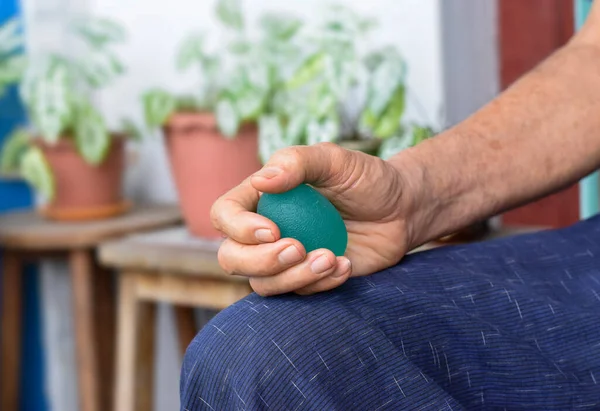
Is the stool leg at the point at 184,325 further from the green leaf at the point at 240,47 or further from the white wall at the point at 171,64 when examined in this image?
the green leaf at the point at 240,47

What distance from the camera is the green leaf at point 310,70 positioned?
1487mm

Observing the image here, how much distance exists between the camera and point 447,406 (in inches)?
23.4

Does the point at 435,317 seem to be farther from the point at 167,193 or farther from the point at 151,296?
the point at 167,193

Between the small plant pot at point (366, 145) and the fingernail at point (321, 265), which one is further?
the small plant pot at point (366, 145)

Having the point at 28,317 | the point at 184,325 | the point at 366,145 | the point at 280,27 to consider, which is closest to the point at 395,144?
the point at 366,145

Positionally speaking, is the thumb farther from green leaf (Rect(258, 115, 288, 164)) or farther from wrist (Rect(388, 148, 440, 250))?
green leaf (Rect(258, 115, 288, 164))

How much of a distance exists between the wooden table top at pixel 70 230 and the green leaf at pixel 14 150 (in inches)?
4.7

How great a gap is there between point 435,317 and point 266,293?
0.13m

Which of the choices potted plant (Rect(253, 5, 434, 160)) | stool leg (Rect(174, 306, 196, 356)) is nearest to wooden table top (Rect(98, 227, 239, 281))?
potted plant (Rect(253, 5, 434, 160))

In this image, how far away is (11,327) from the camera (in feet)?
6.05

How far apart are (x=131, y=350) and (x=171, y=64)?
700 millimetres

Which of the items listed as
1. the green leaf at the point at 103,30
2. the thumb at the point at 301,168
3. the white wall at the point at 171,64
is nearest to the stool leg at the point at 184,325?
the white wall at the point at 171,64

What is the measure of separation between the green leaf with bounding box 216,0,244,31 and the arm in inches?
33.0

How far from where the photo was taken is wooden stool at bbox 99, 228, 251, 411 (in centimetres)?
145
